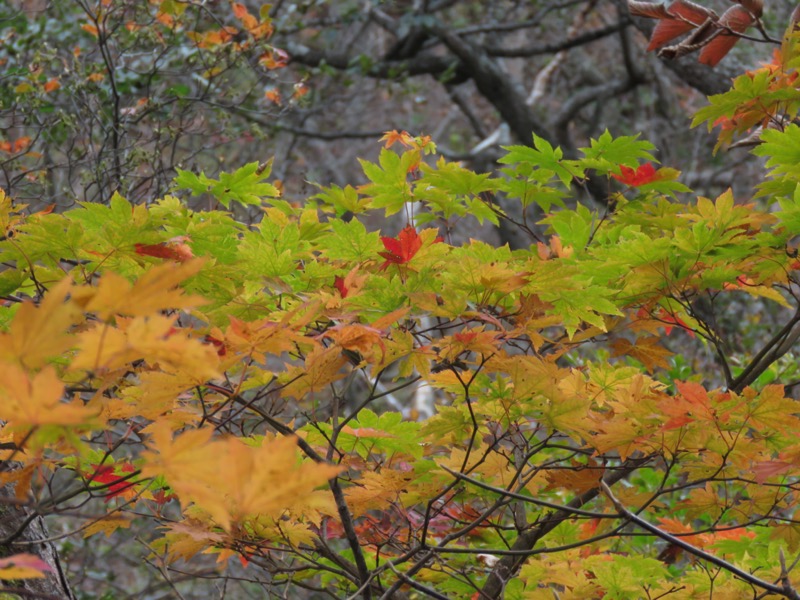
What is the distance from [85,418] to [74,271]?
3.05 ft

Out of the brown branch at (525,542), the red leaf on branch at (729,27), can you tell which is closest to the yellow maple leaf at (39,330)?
the brown branch at (525,542)

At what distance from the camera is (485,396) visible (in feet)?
5.48

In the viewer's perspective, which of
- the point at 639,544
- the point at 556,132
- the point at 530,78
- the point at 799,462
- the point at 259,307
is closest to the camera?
the point at 799,462

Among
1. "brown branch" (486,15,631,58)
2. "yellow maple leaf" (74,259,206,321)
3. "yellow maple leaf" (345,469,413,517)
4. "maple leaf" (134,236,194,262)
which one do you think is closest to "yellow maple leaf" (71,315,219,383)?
"yellow maple leaf" (74,259,206,321)

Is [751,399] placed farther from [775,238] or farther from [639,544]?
[639,544]

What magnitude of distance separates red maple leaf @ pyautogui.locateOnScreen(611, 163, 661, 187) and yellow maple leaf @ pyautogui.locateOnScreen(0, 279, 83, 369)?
1599 millimetres

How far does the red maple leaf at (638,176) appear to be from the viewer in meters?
2.08

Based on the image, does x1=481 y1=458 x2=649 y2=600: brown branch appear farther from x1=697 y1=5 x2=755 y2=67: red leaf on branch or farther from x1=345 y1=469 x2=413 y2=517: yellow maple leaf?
x1=697 y1=5 x2=755 y2=67: red leaf on branch

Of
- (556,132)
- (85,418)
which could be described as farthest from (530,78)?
(85,418)

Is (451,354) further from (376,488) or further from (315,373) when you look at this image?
(376,488)

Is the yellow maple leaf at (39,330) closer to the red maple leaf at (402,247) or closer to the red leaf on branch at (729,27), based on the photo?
the red maple leaf at (402,247)

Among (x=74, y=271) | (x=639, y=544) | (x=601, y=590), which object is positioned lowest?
(x=639, y=544)

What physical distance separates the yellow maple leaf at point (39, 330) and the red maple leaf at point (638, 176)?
160 cm

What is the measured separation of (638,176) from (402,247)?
801mm
